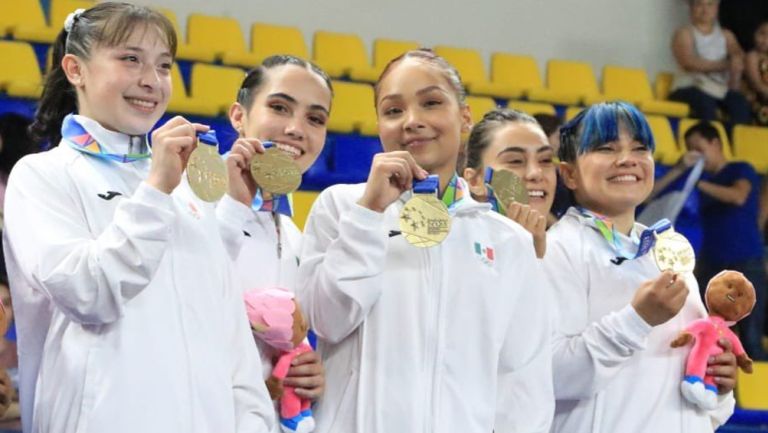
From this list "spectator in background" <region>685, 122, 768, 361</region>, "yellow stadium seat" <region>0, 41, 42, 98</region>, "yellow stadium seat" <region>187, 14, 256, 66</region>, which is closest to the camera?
"yellow stadium seat" <region>0, 41, 42, 98</region>

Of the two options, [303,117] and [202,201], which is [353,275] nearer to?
[202,201]

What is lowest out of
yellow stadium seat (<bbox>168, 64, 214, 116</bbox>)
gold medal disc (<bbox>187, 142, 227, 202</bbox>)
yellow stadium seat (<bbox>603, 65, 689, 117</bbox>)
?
yellow stadium seat (<bbox>603, 65, 689, 117</bbox>)

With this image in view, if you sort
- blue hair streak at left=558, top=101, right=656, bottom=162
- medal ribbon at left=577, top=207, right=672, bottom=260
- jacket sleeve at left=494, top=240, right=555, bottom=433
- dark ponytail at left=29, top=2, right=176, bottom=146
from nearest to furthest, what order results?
1. dark ponytail at left=29, top=2, right=176, bottom=146
2. jacket sleeve at left=494, top=240, right=555, bottom=433
3. medal ribbon at left=577, top=207, right=672, bottom=260
4. blue hair streak at left=558, top=101, right=656, bottom=162

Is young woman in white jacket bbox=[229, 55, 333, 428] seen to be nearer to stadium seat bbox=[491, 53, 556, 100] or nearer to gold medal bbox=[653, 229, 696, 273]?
gold medal bbox=[653, 229, 696, 273]

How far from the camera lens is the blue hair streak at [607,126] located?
136 inches

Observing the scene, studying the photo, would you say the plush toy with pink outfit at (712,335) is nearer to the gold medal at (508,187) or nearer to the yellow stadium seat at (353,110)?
the gold medal at (508,187)

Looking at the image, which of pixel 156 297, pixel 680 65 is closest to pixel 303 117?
pixel 156 297

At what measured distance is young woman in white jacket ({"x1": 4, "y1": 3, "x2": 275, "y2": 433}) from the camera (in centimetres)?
230

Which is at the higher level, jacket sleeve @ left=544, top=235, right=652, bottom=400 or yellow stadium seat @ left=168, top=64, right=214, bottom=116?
jacket sleeve @ left=544, top=235, right=652, bottom=400

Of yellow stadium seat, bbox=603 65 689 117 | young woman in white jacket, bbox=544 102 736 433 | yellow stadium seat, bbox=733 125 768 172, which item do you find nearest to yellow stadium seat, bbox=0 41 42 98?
young woman in white jacket, bbox=544 102 736 433

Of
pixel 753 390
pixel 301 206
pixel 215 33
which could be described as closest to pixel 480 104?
pixel 215 33

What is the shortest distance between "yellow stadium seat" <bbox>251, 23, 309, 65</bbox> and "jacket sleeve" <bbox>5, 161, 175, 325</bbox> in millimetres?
5687

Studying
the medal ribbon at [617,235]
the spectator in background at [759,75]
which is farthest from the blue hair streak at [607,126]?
the spectator in background at [759,75]

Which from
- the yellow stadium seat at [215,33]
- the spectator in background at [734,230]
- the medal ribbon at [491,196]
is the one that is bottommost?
the spectator in background at [734,230]
